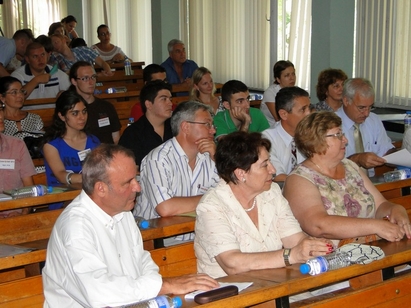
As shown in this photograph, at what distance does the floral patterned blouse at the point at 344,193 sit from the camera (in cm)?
319

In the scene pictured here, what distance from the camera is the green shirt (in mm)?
5299

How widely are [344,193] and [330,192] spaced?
0.08 meters

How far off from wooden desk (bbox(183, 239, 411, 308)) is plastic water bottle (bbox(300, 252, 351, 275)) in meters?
0.02

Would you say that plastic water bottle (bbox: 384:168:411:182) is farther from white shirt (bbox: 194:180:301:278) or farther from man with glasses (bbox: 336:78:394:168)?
white shirt (bbox: 194:180:301:278)

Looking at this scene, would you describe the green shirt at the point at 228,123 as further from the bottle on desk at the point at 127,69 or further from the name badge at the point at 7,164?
the bottle on desk at the point at 127,69

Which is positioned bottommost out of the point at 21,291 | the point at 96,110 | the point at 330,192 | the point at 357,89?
the point at 21,291

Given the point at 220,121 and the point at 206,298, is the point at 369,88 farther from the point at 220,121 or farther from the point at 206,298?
the point at 206,298

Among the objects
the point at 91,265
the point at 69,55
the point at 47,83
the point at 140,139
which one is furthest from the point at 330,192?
the point at 69,55

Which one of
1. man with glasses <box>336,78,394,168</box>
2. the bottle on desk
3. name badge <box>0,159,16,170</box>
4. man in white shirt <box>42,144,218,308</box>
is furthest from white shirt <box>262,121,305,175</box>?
the bottle on desk

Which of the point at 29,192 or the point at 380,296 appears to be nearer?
the point at 380,296

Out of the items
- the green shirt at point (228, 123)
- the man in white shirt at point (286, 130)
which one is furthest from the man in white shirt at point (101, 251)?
the green shirt at point (228, 123)

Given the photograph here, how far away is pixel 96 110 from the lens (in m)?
5.62

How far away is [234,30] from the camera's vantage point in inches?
388

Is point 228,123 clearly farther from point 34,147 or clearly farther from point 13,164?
point 13,164
